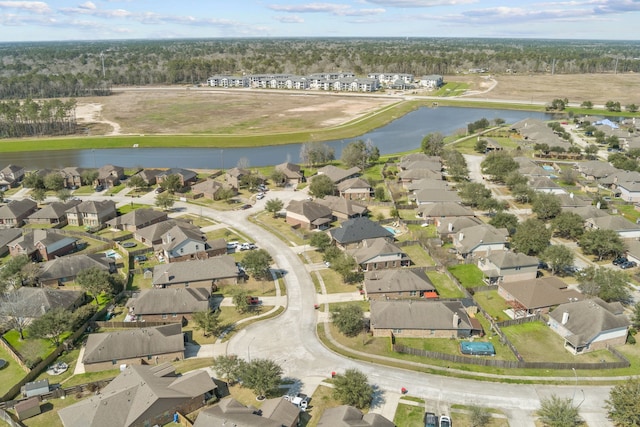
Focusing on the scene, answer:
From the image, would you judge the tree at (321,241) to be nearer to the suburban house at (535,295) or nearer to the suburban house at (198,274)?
the suburban house at (198,274)

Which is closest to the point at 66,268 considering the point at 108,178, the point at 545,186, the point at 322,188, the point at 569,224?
the point at 322,188

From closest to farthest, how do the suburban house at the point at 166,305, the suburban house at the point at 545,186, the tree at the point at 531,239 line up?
the suburban house at the point at 166,305 → the tree at the point at 531,239 → the suburban house at the point at 545,186

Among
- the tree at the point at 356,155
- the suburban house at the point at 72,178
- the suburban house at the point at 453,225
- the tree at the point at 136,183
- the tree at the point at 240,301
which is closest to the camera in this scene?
the tree at the point at 240,301

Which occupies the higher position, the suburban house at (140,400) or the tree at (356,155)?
the tree at (356,155)

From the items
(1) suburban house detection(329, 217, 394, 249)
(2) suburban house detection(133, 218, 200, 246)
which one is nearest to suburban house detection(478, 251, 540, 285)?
(1) suburban house detection(329, 217, 394, 249)

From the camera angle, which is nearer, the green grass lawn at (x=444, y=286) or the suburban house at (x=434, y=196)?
the green grass lawn at (x=444, y=286)

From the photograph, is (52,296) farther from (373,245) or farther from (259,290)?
(373,245)

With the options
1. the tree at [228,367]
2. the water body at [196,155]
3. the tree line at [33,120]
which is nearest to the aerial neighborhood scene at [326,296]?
the tree at [228,367]

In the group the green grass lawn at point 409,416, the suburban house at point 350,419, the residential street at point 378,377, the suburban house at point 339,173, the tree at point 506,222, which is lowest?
the green grass lawn at point 409,416
